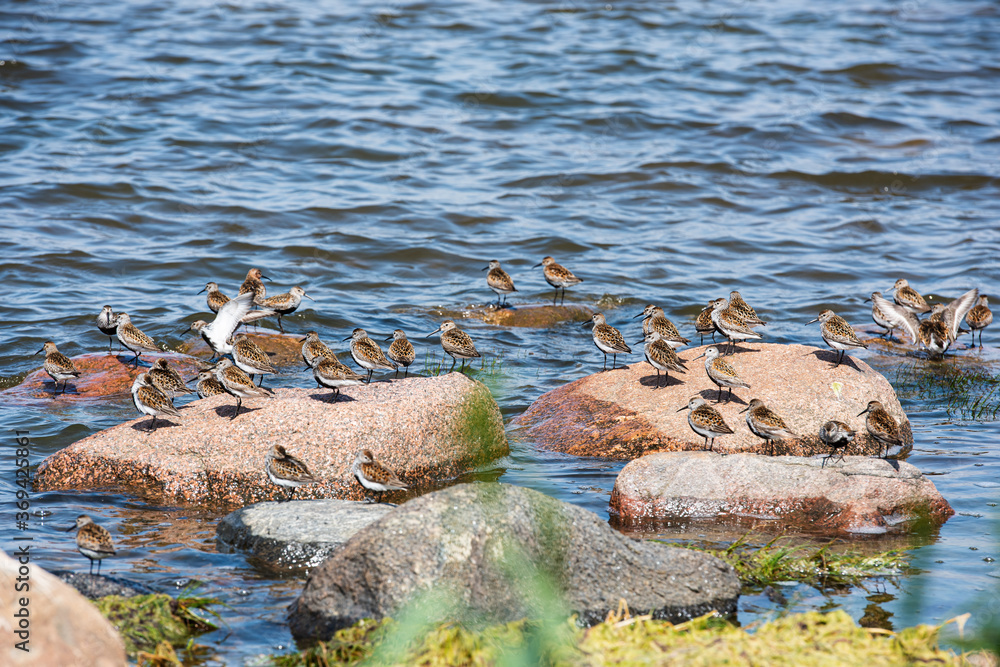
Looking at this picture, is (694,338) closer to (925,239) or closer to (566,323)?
(566,323)

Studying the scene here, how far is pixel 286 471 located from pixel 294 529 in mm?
1125

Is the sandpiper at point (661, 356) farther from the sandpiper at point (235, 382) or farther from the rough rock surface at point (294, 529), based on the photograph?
the sandpiper at point (235, 382)

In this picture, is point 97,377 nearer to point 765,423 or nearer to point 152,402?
point 152,402

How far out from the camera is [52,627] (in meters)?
4.57

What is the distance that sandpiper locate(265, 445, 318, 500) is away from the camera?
27.6ft

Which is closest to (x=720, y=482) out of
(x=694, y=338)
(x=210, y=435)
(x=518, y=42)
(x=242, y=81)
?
(x=210, y=435)

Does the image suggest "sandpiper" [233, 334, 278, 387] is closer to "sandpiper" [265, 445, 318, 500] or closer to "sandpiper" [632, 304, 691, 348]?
"sandpiper" [265, 445, 318, 500]

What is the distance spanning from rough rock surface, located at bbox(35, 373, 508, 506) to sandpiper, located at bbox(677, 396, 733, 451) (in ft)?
7.03

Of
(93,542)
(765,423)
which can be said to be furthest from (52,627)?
(765,423)

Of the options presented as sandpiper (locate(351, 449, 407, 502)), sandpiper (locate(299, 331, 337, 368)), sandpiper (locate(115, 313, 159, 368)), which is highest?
sandpiper (locate(299, 331, 337, 368))

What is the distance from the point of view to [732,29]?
33.8 m

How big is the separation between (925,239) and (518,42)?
54.2 feet

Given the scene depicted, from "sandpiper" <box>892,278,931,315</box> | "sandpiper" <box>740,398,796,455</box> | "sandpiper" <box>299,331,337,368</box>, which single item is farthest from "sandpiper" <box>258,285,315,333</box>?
"sandpiper" <box>892,278,931,315</box>

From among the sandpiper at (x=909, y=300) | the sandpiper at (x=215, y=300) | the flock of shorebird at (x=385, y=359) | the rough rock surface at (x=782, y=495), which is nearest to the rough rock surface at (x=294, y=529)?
the flock of shorebird at (x=385, y=359)
